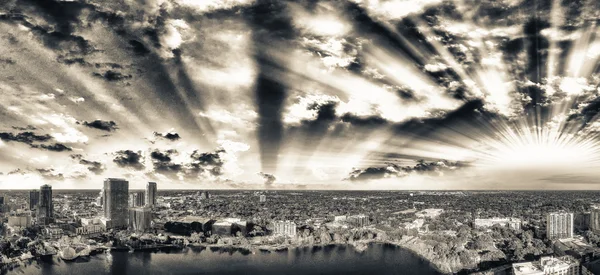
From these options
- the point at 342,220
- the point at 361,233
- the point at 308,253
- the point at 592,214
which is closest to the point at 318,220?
the point at 342,220

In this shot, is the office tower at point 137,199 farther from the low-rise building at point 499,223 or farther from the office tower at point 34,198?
the low-rise building at point 499,223

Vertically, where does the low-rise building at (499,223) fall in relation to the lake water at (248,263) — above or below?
above

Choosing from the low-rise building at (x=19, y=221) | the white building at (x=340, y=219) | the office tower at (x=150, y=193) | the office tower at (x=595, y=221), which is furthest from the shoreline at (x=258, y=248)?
the office tower at (x=150, y=193)

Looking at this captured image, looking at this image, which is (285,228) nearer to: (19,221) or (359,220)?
(359,220)

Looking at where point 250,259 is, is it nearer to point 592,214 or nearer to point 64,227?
point 64,227

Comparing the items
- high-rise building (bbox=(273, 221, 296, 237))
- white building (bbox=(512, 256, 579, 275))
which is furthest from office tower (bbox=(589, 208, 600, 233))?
high-rise building (bbox=(273, 221, 296, 237))

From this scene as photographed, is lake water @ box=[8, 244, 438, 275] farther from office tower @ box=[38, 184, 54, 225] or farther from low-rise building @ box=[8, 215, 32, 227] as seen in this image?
office tower @ box=[38, 184, 54, 225]
